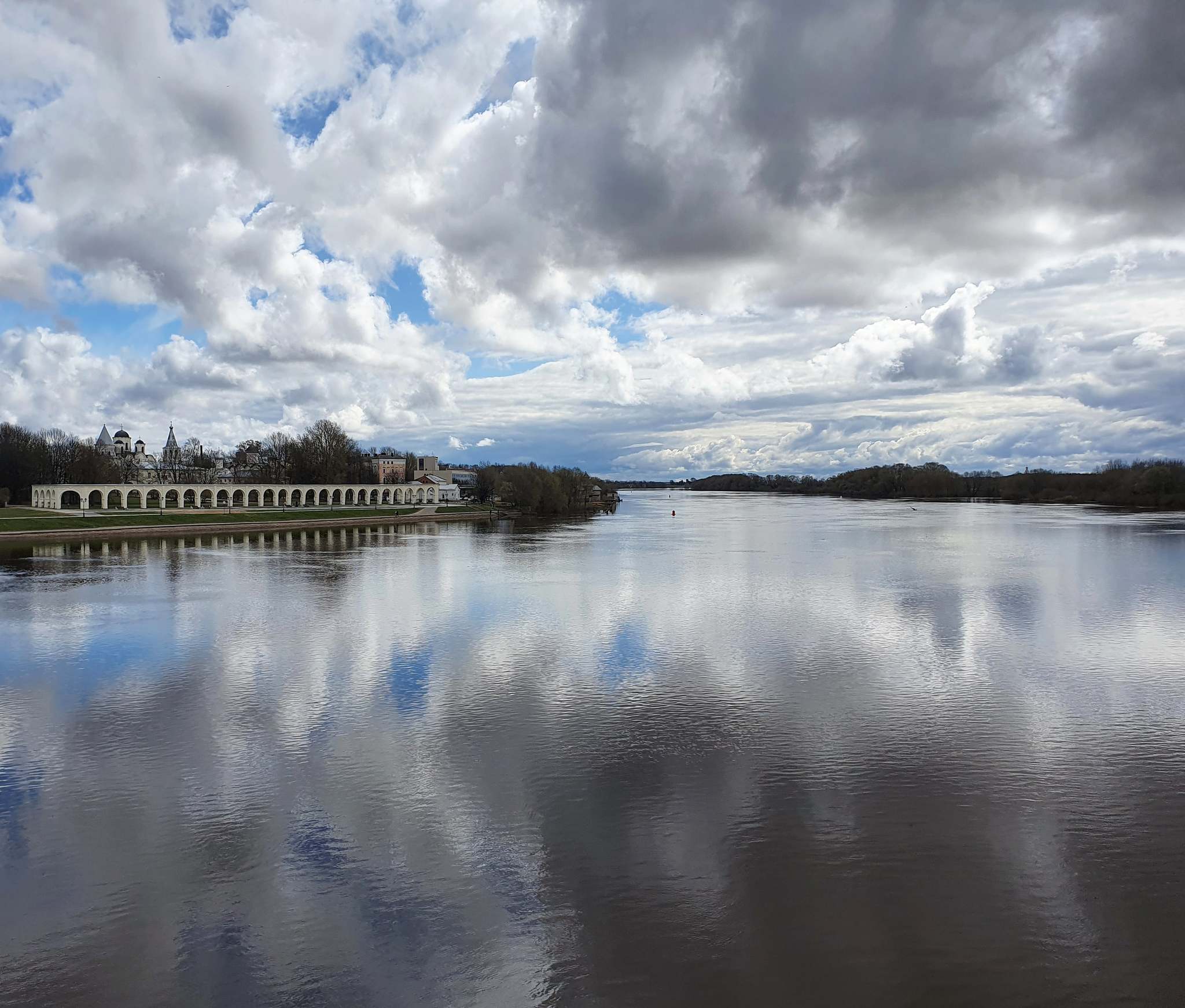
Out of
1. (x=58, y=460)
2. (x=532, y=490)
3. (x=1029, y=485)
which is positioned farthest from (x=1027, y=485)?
(x=58, y=460)

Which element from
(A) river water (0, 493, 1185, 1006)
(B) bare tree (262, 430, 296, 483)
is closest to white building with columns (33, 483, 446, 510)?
(B) bare tree (262, 430, 296, 483)

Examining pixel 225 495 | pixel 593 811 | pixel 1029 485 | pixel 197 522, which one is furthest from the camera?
pixel 1029 485

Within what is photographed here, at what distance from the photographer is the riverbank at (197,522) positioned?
4081 cm

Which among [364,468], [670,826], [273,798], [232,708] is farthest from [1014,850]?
[364,468]

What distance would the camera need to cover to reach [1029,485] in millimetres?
101500

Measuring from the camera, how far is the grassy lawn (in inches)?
1654

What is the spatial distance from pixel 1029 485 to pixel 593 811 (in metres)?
109

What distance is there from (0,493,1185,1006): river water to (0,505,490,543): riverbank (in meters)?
28.6

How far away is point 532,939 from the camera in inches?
209

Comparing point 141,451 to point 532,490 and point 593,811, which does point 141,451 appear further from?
point 593,811

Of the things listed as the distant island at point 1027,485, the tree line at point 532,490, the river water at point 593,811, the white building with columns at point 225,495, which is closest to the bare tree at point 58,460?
the white building with columns at point 225,495

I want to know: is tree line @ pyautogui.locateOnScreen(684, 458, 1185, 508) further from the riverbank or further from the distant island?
the riverbank

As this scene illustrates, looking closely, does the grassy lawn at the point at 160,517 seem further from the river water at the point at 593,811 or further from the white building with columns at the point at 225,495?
the river water at the point at 593,811

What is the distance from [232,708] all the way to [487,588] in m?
11.9
